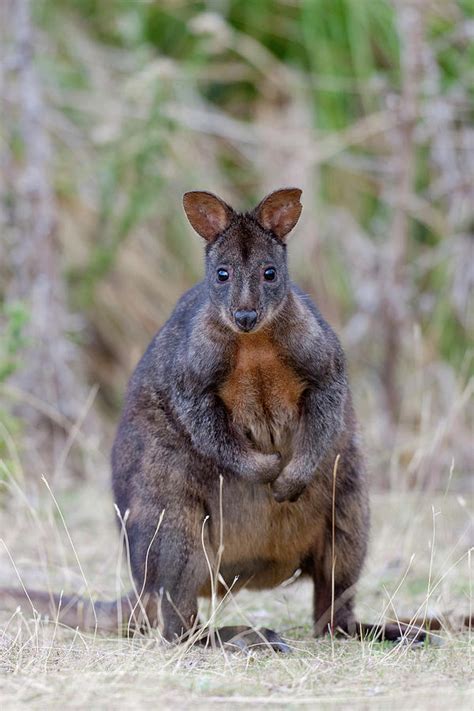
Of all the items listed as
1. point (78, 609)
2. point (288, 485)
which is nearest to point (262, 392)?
point (288, 485)

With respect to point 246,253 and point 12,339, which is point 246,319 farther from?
point 12,339

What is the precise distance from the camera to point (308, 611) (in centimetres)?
471

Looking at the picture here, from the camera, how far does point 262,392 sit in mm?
3893

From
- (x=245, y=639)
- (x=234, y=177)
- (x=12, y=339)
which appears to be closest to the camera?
(x=245, y=639)

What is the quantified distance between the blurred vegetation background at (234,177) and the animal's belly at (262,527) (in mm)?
2624

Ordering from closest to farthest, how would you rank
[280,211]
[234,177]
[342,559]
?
[280,211]
[342,559]
[234,177]

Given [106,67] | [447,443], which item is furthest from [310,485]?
[106,67]

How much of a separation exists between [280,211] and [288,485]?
0.92 metres

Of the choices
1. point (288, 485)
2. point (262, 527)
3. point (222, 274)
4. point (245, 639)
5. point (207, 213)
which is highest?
point (207, 213)

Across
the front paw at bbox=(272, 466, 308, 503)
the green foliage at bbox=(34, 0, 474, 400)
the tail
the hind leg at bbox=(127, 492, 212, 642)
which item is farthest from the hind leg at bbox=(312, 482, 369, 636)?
the green foliage at bbox=(34, 0, 474, 400)

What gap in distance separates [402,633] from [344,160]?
492 cm

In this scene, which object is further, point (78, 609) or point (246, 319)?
point (78, 609)

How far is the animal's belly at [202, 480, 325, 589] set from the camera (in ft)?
13.0

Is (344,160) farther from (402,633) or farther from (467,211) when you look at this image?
(402,633)
